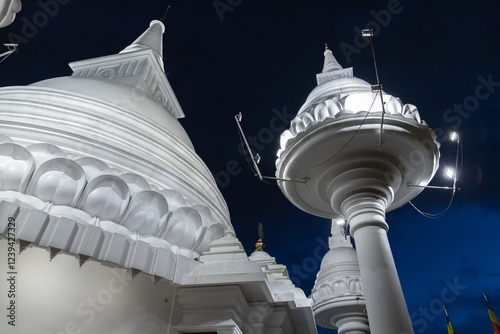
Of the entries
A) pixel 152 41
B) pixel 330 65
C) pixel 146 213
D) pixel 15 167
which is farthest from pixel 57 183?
pixel 152 41

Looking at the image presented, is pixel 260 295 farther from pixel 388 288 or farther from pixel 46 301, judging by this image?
pixel 46 301

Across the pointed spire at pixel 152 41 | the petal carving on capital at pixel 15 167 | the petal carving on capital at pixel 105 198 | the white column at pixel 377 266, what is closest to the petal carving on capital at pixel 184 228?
the petal carving on capital at pixel 105 198

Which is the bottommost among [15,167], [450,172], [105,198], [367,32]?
[105,198]

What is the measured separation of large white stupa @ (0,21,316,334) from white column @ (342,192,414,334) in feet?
3.58

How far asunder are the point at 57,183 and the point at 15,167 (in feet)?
1.50

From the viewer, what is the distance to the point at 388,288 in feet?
12.9

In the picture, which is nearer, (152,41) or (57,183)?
(57,183)

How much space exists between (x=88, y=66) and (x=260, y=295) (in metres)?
7.88

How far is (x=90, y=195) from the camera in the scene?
15.0 feet

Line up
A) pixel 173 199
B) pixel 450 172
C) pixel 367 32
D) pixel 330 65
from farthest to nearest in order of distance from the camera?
pixel 330 65 < pixel 173 199 < pixel 450 172 < pixel 367 32

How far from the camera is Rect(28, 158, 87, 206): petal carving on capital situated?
4445 millimetres

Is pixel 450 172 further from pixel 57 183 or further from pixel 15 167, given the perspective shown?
pixel 15 167

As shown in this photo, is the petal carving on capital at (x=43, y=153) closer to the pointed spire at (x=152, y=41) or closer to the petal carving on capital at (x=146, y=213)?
the petal carving on capital at (x=146, y=213)

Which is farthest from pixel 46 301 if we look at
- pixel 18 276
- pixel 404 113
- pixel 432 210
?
pixel 432 210
